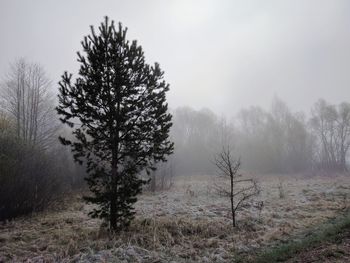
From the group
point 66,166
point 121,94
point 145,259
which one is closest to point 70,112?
point 121,94

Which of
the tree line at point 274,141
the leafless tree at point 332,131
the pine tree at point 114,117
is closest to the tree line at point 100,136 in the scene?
the pine tree at point 114,117

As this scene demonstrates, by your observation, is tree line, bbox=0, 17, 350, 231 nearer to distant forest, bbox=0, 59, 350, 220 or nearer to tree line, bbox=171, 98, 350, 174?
distant forest, bbox=0, 59, 350, 220

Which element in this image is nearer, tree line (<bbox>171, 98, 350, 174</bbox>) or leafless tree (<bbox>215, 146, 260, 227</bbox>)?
leafless tree (<bbox>215, 146, 260, 227</bbox>)

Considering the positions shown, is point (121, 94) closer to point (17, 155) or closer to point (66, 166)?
point (17, 155)

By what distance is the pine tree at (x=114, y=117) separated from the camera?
305 inches

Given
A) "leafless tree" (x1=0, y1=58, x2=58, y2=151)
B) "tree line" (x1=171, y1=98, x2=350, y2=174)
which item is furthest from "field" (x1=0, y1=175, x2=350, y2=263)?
"tree line" (x1=171, y1=98, x2=350, y2=174)

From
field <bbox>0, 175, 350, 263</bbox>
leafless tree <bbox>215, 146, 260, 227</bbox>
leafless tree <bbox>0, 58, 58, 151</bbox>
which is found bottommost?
field <bbox>0, 175, 350, 263</bbox>

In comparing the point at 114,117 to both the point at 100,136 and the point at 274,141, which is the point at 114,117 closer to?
the point at 100,136

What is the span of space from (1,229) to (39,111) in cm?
1883

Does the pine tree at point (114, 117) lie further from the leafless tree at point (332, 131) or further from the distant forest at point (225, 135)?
the leafless tree at point (332, 131)

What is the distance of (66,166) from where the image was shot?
20.1 m

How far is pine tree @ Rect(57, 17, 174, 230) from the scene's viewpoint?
7.73 m

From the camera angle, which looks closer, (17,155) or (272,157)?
(17,155)

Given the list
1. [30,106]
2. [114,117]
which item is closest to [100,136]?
[114,117]
